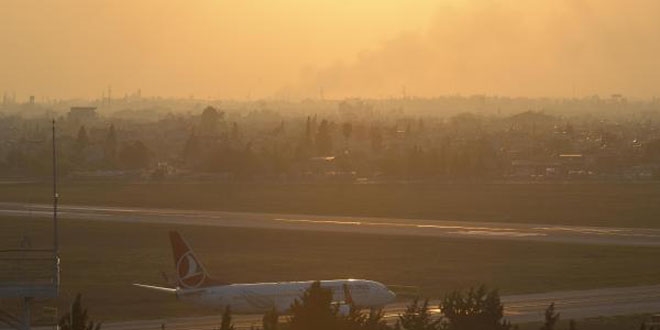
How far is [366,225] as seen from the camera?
72375 mm

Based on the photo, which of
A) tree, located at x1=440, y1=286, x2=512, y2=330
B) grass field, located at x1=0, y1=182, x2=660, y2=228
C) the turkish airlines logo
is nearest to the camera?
tree, located at x1=440, y1=286, x2=512, y2=330

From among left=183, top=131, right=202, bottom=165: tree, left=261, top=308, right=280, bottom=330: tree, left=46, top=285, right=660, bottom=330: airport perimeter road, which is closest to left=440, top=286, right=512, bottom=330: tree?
left=261, top=308, right=280, bottom=330: tree

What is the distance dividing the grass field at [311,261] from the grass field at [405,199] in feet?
51.8

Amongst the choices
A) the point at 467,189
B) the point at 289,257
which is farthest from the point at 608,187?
the point at 289,257

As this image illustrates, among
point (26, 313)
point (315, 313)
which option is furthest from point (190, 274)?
point (26, 313)

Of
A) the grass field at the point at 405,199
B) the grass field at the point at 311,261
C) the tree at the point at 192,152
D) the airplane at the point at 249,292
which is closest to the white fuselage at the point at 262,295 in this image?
the airplane at the point at 249,292

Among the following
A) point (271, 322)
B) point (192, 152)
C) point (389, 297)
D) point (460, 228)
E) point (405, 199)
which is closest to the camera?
point (271, 322)

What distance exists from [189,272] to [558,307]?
1166cm

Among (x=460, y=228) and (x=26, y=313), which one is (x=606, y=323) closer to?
(x=26, y=313)

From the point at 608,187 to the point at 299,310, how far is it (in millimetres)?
80795

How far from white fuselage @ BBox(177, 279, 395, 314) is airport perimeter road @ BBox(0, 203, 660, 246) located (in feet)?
75.9

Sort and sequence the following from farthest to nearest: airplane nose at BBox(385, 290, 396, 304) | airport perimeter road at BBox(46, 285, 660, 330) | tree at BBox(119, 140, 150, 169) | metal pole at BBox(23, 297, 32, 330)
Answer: tree at BBox(119, 140, 150, 169) → airplane nose at BBox(385, 290, 396, 304) → airport perimeter road at BBox(46, 285, 660, 330) → metal pole at BBox(23, 297, 32, 330)

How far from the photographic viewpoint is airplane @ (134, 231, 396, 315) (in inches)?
1623

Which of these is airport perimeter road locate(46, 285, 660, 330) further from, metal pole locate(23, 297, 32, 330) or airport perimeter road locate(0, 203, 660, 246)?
metal pole locate(23, 297, 32, 330)
